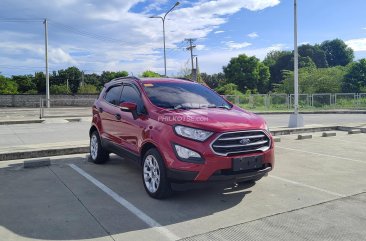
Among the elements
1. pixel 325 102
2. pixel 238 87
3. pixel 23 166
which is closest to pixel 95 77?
pixel 238 87

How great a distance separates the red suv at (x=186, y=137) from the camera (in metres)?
4.80

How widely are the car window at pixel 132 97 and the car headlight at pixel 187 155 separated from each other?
1.18m

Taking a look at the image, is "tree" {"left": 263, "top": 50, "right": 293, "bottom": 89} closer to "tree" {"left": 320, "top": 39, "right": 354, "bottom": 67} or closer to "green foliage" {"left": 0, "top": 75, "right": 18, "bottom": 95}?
"tree" {"left": 320, "top": 39, "right": 354, "bottom": 67}

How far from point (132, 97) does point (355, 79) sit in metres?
47.1

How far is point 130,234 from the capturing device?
4023 millimetres

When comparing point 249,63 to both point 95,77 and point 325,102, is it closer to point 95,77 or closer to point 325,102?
point 325,102

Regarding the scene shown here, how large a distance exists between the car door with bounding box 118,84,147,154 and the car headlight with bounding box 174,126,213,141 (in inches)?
34.2

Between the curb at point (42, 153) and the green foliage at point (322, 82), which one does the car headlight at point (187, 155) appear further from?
the green foliage at point (322, 82)

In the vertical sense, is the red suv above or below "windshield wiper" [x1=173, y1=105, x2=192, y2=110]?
below

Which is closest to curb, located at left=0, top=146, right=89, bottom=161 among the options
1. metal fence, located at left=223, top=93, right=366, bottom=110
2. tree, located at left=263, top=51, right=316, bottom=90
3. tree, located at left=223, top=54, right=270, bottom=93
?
metal fence, located at left=223, top=93, right=366, bottom=110

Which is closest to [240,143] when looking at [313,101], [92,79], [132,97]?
[132,97]

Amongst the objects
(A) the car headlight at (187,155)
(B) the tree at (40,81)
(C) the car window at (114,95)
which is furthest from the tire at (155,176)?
(B) the tree at (40,81)

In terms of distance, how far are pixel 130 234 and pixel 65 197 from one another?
5.87 ft

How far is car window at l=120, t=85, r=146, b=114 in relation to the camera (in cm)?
591
